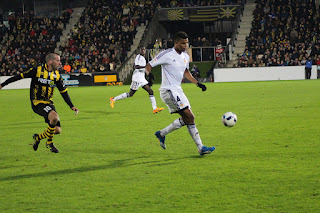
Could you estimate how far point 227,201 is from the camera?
16.9 feet

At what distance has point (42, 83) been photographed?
8.59 m

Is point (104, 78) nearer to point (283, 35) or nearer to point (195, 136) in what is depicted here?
point (283, 35)

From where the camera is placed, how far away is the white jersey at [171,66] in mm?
8156

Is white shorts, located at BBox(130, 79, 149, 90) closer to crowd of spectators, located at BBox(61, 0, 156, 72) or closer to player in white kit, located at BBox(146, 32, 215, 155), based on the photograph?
player in white kit, located at BBox(146, 32, 215, 155)

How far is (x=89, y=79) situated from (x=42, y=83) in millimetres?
31639

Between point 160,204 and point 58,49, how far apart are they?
141 ft

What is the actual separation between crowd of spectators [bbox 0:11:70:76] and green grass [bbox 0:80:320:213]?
32294 millimetres

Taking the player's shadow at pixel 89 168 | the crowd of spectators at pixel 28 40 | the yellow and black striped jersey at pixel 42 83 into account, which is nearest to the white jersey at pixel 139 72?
the yellow and black striped jersey at pixel 42 83

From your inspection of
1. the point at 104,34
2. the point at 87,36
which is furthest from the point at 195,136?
the point at 87,36

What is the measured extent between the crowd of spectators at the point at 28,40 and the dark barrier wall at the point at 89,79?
428 cm

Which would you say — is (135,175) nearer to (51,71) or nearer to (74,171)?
(74,171)

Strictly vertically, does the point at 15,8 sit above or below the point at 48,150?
above

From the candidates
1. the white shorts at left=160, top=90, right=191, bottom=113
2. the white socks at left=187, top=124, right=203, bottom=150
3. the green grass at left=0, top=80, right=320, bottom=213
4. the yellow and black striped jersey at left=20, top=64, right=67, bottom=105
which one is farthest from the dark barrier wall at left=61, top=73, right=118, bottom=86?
the white socks at left=187, top=124, right=203, bottom=150

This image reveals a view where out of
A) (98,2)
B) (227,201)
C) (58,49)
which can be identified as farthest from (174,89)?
(98,2)
